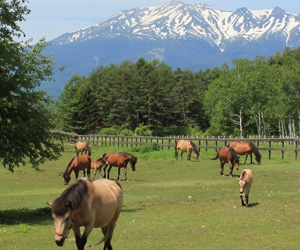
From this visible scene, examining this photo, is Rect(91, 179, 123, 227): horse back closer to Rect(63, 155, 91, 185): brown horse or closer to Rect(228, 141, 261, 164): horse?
Rect(63, 155, 91, 185): brown horse

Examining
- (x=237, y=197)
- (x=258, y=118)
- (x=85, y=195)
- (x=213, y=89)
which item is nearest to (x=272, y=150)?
(x=237, y=197)

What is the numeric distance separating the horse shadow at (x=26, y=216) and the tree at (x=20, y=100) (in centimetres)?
154

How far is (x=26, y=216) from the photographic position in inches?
702

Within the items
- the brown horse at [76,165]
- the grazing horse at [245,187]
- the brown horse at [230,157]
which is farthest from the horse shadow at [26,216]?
the brown horse at [230,157]

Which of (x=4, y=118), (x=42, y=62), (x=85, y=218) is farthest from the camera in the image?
(x=42, y=62)

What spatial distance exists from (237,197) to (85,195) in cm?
1054

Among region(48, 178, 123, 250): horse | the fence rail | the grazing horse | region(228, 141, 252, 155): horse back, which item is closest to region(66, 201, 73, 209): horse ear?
region(48, 178, 123, 250): horse

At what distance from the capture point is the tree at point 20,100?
1762 centimetres

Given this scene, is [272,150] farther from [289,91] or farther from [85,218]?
[85,218]

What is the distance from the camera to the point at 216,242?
1246 cm

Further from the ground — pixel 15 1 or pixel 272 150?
pixel 15 1

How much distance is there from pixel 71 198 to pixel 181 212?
7873 millimetres

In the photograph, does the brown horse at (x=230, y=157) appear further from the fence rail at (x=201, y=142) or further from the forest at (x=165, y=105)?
the forest at (x=165, y=105)

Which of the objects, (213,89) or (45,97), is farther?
(213,89)
